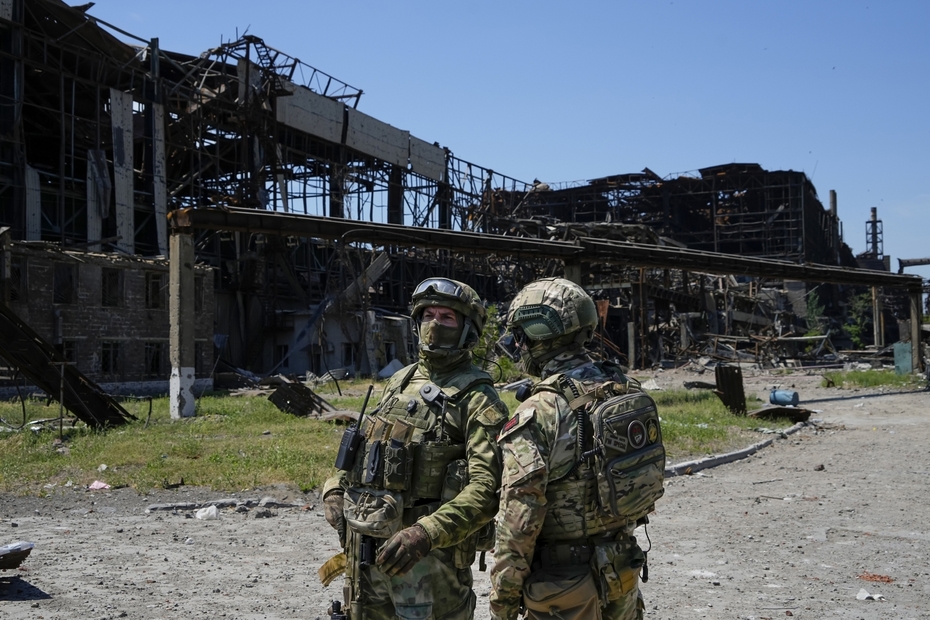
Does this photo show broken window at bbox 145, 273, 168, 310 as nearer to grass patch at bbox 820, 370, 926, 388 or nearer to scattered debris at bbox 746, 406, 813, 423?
scattered debris at bbox 746, 406, 813, 423

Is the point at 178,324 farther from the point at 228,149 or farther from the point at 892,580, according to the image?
the point at 228,149

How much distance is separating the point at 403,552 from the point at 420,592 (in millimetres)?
372

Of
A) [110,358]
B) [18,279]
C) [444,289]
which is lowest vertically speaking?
[110,358]

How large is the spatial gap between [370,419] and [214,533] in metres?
4.96

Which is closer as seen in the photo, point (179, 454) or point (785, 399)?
point (179, 454)

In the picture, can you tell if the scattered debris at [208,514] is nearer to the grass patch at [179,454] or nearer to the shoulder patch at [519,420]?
the grass patch at [179,454]

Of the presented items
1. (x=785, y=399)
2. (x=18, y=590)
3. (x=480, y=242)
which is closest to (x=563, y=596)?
(x=18, y=590)

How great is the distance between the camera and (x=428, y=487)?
3.43 meters

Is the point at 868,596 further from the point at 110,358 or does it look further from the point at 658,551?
the point at 110,358

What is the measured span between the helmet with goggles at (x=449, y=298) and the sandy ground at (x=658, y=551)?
107 inches

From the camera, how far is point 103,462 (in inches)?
432

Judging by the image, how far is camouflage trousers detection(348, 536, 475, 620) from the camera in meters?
3.34

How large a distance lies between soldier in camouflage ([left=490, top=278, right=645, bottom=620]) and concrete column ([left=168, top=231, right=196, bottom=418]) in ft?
44.0

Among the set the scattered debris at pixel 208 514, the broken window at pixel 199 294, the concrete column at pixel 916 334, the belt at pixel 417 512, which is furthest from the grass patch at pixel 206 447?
the concrete column at pixel 916 334
